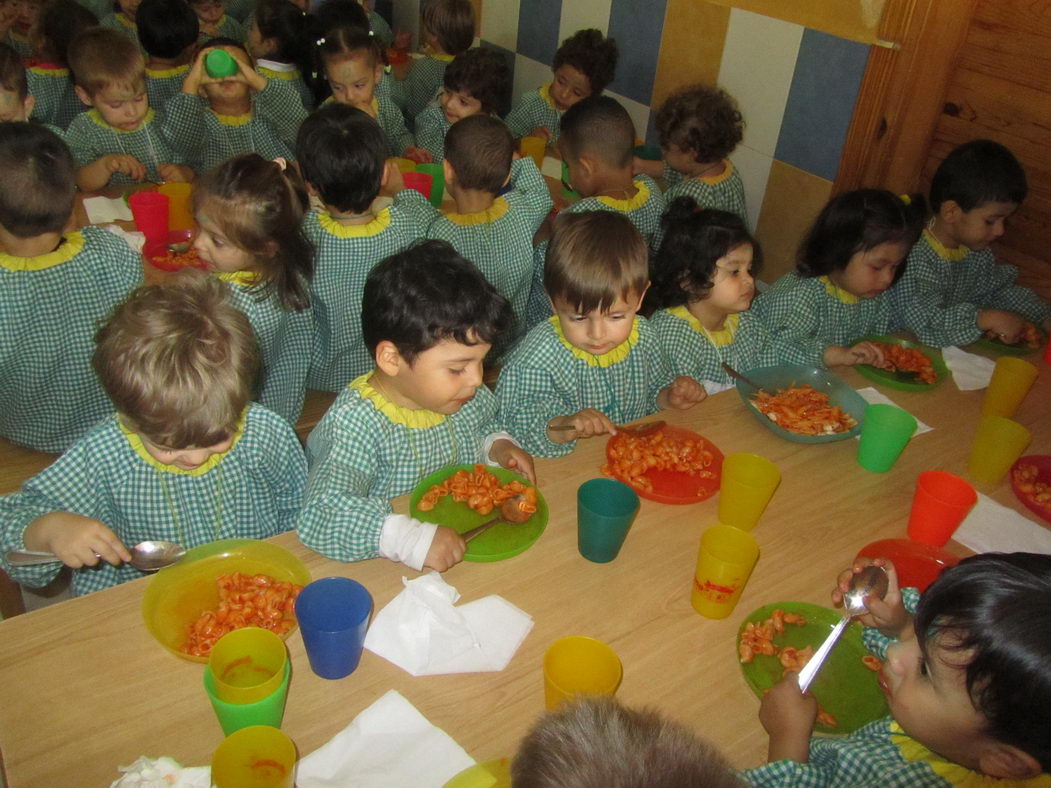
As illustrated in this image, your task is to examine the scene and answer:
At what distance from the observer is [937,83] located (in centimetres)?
307

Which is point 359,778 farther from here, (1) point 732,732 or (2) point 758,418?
(2) point 758,418

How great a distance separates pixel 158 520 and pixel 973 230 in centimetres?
302

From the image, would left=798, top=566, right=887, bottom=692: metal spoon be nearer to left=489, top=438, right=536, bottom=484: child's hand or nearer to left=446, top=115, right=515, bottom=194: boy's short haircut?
left=489, top=438, right=536, bottom=484: child's hand

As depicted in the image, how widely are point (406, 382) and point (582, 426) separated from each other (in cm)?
46

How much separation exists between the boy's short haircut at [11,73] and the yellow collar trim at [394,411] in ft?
8.43

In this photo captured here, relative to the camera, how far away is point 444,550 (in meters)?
1.45

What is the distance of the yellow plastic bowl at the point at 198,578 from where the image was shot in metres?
1.31

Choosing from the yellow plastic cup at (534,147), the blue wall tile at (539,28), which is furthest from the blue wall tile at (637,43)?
the yellow plastic cup at (534,147)

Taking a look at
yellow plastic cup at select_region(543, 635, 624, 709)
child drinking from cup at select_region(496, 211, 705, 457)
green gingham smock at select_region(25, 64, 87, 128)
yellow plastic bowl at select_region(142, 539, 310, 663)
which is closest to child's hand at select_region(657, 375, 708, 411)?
child drinking from cup at select_region(496, 211, 705, 457)

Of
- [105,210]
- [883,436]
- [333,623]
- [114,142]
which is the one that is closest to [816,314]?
[883,436]

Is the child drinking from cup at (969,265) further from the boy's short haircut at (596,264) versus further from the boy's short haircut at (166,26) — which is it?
the boy's short haircut at (166,26)

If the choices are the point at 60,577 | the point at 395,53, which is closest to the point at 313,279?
the point at 60,577

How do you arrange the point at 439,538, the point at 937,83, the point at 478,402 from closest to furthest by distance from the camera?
the point at 439,538
the point at 478,402
the point at 937,83

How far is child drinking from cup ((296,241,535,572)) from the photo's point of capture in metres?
1.67
